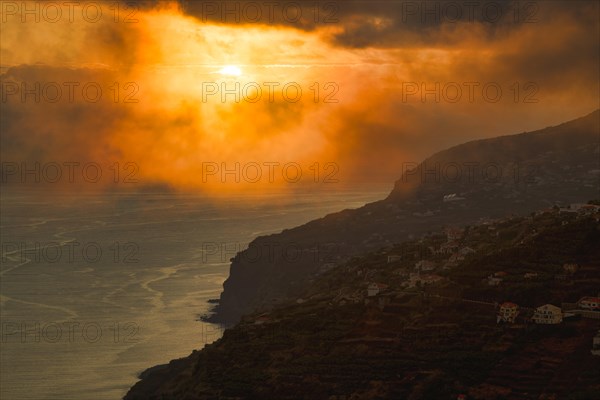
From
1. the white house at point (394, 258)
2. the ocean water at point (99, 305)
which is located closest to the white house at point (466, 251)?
the white house at point (394, 258)

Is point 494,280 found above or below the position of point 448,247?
below

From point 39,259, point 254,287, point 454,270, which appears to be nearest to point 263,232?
point 39,259

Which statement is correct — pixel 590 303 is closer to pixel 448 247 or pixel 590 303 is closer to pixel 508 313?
pixel 508 313

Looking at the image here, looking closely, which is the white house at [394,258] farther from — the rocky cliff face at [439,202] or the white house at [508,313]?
the white house at [508,313]

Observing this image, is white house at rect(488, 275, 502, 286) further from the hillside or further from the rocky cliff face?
the rocky cliff face

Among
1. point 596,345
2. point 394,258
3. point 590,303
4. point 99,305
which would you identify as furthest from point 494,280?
point 99,305

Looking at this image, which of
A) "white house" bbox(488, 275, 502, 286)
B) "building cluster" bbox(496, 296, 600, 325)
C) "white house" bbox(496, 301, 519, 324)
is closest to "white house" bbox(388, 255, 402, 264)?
"white house" bbox(488, 275, 502, 286)
